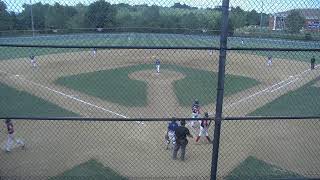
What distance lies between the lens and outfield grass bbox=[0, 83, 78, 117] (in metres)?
16.1

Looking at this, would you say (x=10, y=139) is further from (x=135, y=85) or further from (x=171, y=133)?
(x=135, y=85)

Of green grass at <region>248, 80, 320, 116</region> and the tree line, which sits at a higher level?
the tree line

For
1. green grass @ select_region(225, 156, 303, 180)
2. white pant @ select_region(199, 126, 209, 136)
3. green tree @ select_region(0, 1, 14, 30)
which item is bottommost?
green grass @ select_region(225, 156, 303, 180)

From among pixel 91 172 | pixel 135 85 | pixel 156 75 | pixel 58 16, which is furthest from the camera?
pixel 156 75

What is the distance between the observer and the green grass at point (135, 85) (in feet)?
61.7

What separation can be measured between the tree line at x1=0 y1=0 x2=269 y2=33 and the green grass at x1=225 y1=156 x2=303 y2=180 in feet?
15.1

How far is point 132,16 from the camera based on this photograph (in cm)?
700

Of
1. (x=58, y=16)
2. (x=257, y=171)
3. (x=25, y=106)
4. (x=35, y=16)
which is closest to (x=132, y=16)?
(x=58, y=16)

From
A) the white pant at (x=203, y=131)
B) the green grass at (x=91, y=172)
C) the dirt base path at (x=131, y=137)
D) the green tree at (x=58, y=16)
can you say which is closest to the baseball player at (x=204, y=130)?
the white pant at (x=203, y=131)

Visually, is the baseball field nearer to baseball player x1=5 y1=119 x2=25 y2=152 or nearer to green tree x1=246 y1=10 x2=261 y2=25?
baseball player x1=5 y1=119 x2=25 y2=152

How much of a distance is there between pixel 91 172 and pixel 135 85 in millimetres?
12008

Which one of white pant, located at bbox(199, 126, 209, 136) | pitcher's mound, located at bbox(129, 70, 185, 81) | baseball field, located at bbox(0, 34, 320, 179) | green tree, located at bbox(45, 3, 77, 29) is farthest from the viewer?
pitcher's mound, located at bbox(129, 70, 185, 81)

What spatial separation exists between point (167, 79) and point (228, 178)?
14.1m

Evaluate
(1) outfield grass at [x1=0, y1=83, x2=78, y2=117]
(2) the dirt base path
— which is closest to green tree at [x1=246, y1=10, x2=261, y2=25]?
(2) the dirt base path
